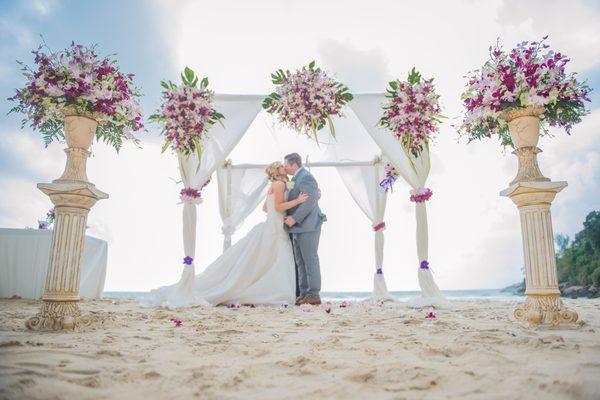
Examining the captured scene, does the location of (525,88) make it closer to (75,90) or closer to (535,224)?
(535,224)

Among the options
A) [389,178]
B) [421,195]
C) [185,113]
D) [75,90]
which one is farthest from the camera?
[389,178]

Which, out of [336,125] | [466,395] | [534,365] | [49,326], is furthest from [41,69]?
[336,125]

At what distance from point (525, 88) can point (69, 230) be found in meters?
4.01

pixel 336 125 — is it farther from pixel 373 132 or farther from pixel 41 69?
pixel 41 69

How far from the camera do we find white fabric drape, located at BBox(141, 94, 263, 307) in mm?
5480

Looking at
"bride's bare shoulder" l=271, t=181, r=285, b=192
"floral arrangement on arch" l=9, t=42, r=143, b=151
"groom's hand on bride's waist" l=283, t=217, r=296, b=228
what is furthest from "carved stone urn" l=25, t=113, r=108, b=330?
"bride's bare shoulder" l=271, t=181, r=285, b=192

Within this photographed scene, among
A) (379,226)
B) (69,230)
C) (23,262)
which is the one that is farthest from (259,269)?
(23,262)

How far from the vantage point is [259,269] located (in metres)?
6.44

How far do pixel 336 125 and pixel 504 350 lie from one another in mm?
5108

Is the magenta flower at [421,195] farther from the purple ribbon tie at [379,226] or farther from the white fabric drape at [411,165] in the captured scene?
the purple ribbon tie at [379,226]

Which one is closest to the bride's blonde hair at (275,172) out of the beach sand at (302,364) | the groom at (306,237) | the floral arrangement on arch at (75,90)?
the groom at (306,237)

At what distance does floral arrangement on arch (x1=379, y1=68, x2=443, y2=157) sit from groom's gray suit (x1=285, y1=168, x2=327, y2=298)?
170cm

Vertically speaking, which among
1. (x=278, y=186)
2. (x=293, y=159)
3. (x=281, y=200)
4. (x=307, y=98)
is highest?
(x=307, y=98)

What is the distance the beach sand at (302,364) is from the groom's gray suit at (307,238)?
10.5 feet
